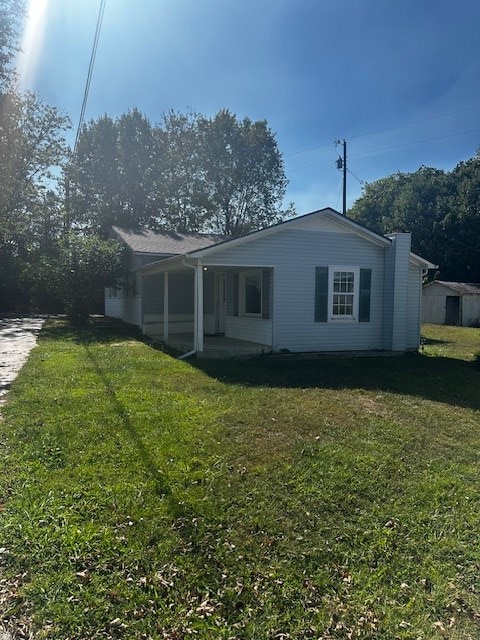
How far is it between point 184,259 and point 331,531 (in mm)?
8063

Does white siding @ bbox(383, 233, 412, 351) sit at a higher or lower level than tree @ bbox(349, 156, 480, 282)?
lower

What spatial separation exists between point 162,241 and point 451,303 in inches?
701

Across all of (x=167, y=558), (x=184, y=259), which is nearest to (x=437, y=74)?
(x=184, y=259)

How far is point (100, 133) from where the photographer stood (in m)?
35.0

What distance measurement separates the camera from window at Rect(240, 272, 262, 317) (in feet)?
39.6

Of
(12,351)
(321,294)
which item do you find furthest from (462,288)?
(12,351)

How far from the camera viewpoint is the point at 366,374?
927cm

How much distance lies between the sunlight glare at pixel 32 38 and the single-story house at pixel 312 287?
511 centimetres

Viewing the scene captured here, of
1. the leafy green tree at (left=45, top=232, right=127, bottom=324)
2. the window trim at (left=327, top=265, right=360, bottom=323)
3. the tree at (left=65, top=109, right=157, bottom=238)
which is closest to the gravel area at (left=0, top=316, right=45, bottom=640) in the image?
the leafy green tree at (left=45, top=232, right=127, bottom=324)

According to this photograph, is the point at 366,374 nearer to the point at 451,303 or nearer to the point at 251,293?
the point at 251,293

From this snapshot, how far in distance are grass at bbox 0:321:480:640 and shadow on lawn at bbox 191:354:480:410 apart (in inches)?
41.8

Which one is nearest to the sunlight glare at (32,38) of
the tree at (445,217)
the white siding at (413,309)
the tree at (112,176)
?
the white siding at (413,309)

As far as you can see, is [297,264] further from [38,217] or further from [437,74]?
[38,217]

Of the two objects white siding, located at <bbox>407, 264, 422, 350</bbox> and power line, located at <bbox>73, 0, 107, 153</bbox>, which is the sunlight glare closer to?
power line, located at <bbox>73, 0, 107, 153</bbox>
